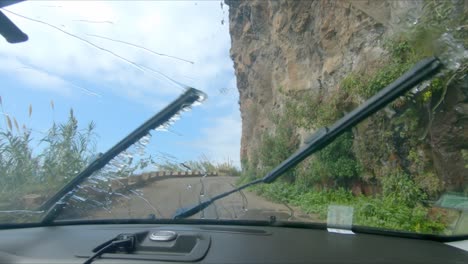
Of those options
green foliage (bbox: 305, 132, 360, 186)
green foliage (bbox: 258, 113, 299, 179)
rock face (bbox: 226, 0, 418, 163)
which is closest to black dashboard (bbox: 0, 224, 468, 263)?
green foliage (bbox: 258, 113, 299, 179)

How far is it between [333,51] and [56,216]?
439cm

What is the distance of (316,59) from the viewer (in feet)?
18.6

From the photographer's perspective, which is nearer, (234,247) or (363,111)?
(234,247)

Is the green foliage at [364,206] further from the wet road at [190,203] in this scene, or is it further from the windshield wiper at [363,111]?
the windshield wiper at [363,111]

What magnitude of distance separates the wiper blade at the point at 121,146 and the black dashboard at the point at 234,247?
1.22 ft

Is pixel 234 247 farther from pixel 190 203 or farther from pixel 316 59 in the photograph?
pixel 316 59

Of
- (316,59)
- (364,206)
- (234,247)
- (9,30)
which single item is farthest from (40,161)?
(316,59)

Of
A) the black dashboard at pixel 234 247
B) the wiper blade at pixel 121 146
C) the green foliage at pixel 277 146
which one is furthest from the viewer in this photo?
the green foliage at pixel 277 146

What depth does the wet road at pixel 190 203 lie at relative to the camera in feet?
10.5

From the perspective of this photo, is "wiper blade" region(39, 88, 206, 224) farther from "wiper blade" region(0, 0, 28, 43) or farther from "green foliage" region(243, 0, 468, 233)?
"wiper blade" region(0, 0, 28, 43)

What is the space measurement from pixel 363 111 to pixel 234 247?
49.4 inches

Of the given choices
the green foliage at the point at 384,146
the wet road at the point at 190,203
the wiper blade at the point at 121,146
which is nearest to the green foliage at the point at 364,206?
the green foliage at the point at 384,146

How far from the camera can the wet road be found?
3.21 metres

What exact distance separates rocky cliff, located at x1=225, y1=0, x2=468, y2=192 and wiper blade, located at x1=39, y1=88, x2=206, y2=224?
3.46ft
